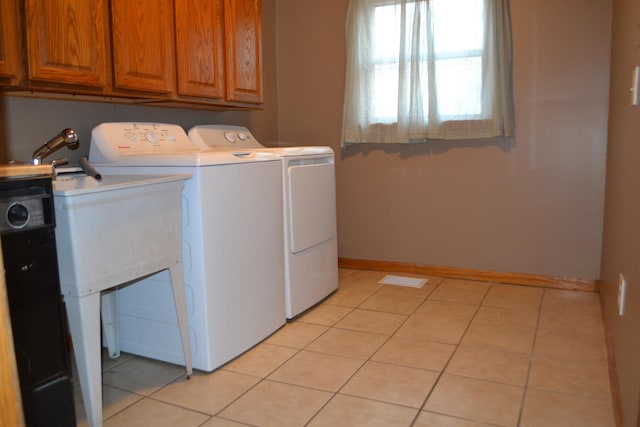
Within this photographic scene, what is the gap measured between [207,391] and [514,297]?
75.8 inches

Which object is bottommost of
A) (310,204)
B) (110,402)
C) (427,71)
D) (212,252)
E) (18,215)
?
(110,402)

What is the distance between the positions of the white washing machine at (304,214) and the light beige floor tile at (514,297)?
3.15 feet

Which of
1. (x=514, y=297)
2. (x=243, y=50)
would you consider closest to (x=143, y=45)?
(x=243, y=50)

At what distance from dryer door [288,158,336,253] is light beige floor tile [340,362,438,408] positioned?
2.64ft

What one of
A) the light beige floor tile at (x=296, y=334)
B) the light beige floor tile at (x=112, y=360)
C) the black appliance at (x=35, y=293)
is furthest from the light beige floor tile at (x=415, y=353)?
the black appliance at (x=35, y=293)

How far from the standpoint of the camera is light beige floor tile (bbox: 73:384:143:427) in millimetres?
1774

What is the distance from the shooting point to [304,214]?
267 centimetres

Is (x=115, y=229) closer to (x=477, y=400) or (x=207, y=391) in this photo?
(x=207, y=391)

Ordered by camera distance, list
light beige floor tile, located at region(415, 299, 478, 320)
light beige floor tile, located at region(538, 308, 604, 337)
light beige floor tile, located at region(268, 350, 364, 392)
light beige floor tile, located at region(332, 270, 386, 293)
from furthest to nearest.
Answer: light beige floor tile, located at region(332, 270, 386, 293), light beige floor tile, located at region(415, 299, 478, 320), light beige floor tile, located at region(538, 308, 604, 337), light beige floor tile, located at region(268, 350, 364, 392)

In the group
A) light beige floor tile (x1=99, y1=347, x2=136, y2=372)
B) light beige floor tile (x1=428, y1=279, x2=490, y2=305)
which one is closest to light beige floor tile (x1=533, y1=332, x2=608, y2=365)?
light beige floor tile (x1=428, y1=279, x2=490, y2=305)

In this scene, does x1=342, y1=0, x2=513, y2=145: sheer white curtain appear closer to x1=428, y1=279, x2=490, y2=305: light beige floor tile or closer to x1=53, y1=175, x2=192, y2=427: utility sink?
x1=428, y1=279, x2=490, y2=305: light beige floor tile

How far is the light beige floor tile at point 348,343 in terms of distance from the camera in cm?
225

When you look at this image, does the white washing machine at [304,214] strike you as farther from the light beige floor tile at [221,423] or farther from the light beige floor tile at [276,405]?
the light beige floor tile at [221,423]

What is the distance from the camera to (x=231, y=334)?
2158 millimetres
